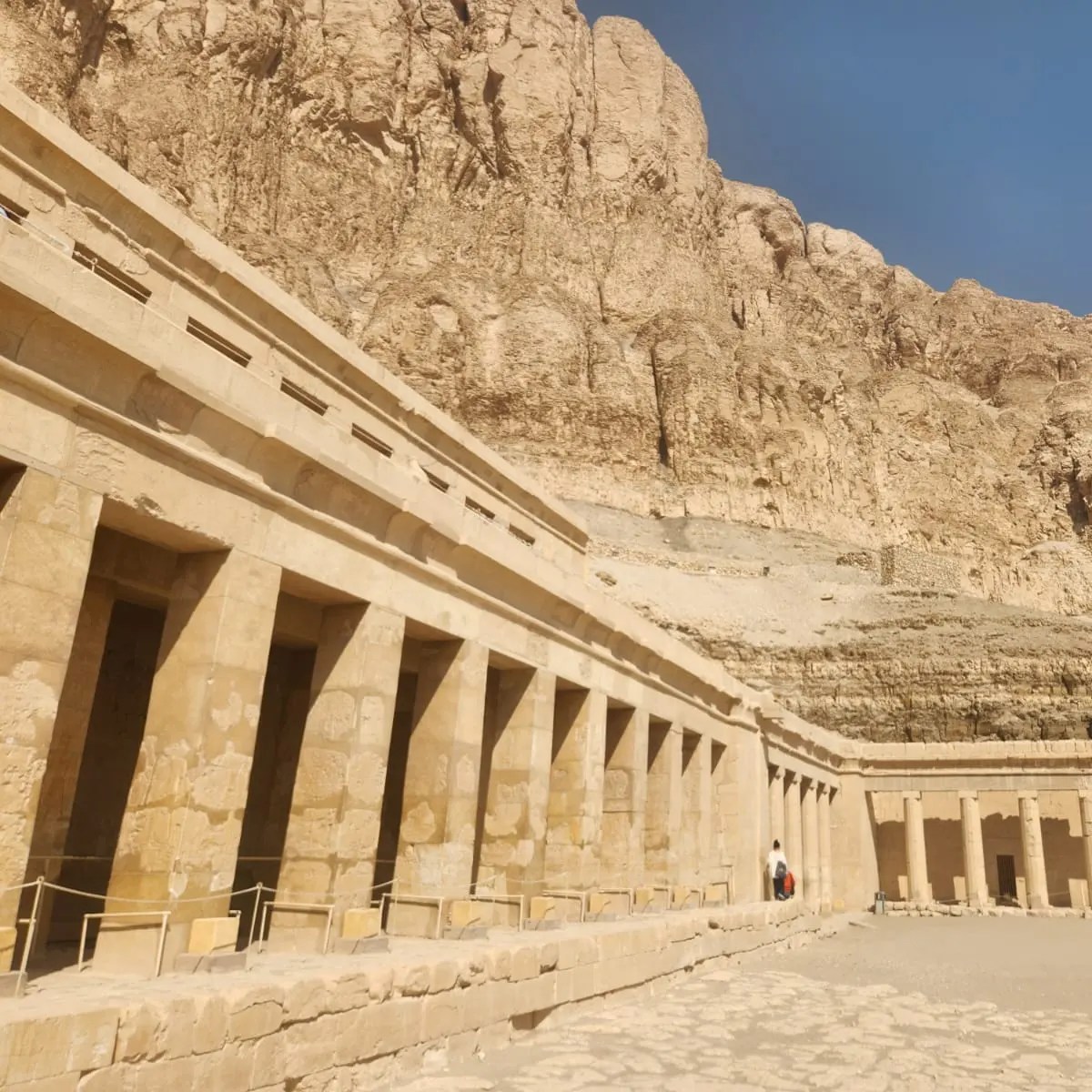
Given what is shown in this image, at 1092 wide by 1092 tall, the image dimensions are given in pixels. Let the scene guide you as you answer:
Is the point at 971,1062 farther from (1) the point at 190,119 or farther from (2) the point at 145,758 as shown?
(1) the point at 190,119

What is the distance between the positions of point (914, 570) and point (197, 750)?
5620 centimetres

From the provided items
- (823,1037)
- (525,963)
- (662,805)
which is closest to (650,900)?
(662,805)

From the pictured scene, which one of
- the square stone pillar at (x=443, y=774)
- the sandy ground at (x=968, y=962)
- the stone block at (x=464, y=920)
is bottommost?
the sandy ground at (x=968, y=962)

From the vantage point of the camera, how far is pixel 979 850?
26906mm

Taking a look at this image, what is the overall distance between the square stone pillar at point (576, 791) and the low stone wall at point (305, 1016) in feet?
10.4

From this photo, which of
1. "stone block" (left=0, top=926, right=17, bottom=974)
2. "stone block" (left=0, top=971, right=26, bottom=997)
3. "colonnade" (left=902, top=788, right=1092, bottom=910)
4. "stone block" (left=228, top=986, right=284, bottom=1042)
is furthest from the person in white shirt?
"stone block" (left=0, top=971, right=26, bottom=997)

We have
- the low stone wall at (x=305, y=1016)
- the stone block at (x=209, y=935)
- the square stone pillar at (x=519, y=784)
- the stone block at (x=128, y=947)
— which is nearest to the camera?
the low stone wall at (x=305, y=1016)

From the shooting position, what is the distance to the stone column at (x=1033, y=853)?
84.7 feet

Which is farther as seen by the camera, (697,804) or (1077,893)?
(1077,893)

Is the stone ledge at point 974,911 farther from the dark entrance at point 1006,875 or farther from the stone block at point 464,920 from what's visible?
the stone block at point 464,920

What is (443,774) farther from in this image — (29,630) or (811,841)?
(811,841)

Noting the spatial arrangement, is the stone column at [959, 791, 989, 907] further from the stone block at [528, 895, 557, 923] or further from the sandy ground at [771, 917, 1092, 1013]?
the stone block at [528, 895, 557, 923]

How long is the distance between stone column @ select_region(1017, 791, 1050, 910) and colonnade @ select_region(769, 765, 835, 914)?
5.03m

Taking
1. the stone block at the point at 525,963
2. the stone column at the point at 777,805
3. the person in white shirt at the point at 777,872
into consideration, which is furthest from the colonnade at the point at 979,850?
the stone block at the point at 525,963
